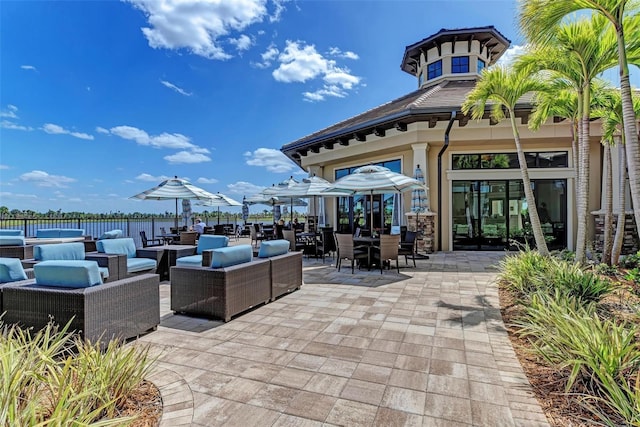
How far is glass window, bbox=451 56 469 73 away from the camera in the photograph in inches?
516

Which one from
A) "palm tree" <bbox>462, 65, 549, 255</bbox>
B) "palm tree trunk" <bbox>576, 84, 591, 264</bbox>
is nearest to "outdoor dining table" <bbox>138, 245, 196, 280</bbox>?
"palm tree" <bbox>462, 65, 549, 255</bbox>

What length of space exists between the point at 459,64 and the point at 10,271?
14787mm

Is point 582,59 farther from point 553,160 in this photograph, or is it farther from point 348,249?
point 553,160

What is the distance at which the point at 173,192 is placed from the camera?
9594 mm

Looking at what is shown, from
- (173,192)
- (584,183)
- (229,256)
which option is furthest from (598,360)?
(173,192)

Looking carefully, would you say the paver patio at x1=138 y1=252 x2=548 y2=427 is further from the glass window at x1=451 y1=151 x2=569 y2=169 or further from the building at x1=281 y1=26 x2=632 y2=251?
the glass window at x1=451 y1=151 x2=569 y2=169

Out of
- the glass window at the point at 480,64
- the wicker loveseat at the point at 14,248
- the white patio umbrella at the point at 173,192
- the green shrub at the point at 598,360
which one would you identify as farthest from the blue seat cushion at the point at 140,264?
the glass window at the point at 480,64

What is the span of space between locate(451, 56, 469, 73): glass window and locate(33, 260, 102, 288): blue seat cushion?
46.3 ft

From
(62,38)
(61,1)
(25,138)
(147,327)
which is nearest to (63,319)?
(147,327)

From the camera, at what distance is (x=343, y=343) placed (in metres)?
3.31

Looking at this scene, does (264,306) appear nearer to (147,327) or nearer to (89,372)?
(147,327)

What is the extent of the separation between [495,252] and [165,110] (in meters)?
15.9

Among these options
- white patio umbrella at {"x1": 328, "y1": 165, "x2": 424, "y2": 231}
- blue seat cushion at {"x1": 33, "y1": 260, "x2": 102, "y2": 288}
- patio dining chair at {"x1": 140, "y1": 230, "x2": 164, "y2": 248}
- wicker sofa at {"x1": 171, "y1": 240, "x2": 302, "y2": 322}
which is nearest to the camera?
blue seat cushion at {"x1": 33, "y1": 260, "x2": 102, "y2": 288}

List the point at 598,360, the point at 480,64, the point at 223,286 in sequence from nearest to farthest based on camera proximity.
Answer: the point at 598,360
the point at 223,286
the point at 480,64
